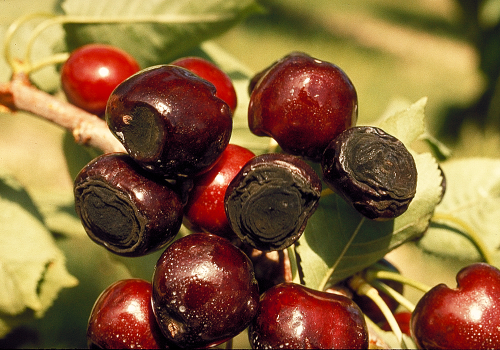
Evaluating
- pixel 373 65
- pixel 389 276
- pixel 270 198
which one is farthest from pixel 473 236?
pixel 373 65

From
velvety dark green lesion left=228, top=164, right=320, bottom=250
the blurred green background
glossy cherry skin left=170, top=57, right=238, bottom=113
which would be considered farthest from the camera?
the blurred green background

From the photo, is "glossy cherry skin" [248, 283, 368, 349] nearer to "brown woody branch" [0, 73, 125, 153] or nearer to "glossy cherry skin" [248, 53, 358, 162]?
"glossy cherry skin" [248, 53, 358, 162]

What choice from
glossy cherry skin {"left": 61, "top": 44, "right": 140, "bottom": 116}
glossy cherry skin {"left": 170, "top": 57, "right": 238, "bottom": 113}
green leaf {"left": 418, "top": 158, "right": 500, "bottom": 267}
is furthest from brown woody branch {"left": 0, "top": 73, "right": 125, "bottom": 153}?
green leaf {"left": 418, "top": 158, "right": 500, "bottom": 267}

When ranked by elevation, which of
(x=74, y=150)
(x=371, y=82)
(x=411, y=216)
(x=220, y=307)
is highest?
(x=411, y=216)

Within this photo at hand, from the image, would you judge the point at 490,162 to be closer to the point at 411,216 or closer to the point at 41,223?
the point at 411,216

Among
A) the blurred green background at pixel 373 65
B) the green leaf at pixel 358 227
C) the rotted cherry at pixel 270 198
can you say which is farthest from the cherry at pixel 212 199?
the blurred green background at pixel 373 65

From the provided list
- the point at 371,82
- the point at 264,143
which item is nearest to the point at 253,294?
the point at 264,143

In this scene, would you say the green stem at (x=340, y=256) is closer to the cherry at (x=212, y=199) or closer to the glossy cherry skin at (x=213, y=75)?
the cherry at (x=212, y=199)
